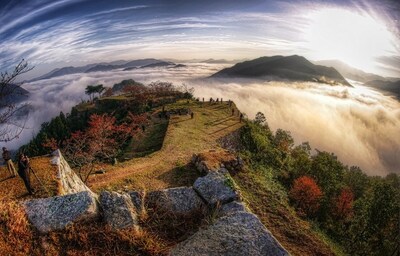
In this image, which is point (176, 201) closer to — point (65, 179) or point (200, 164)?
point (65, 179)

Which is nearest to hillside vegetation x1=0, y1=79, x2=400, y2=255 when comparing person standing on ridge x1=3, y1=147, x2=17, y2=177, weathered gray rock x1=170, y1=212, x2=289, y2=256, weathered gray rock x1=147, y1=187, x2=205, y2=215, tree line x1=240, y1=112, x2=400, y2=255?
tree line x1=240, y1=112, x2=400, y2=255

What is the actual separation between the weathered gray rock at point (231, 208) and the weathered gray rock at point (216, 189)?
464mm

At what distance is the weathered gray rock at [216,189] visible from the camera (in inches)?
429

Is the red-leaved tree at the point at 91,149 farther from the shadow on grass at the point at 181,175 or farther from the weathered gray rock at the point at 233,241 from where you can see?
the weathered gray rock at the point at 233,241

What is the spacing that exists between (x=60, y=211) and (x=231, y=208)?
565cm

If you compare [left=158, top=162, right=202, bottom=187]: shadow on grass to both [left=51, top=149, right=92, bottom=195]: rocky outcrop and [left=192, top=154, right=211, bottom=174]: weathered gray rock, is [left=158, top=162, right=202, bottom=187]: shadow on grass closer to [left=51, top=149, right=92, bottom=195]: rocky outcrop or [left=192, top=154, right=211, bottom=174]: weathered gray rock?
[left=192, top=154, right=211, bottom=174]: weathered gray rock

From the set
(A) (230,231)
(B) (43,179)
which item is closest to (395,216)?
(A) (230,231)

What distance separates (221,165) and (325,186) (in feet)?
102

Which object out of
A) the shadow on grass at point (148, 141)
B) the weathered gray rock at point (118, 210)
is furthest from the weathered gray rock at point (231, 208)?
the shadow on grass at point (148, 141)

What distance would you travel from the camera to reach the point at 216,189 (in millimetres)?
11453

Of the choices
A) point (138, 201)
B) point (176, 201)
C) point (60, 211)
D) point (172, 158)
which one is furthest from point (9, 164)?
point (172, 158)

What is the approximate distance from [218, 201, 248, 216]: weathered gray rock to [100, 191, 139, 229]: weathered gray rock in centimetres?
289

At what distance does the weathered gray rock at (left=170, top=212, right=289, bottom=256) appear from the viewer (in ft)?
26.2

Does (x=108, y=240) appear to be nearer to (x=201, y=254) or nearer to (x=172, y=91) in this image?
(x=201, y=254)
